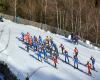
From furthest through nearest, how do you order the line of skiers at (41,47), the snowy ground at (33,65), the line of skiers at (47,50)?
the line of skiers at (41,47) → the line of skiers at (47,50) → the snowy ground at (33,65)

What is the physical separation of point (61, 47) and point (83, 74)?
8671mm

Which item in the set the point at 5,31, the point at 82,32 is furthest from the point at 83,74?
the point at 82,32

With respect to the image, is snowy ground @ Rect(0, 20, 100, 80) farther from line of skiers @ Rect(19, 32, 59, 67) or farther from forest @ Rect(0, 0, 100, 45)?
forest @ Rect(0, 0, 100, 45)

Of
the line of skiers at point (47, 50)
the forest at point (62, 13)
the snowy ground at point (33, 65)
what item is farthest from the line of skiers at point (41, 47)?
the forest at point (62, 13)

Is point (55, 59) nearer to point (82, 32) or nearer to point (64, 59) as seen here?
point (64, 59)

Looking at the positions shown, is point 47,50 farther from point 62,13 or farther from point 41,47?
point 62,13

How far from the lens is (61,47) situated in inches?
1933

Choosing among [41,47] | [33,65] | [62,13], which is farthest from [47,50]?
[62,13]

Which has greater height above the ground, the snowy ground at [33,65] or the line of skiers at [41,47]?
the line of skiers at [41,47]

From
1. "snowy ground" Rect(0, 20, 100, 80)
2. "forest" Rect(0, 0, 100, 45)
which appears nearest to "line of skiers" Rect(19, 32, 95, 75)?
"snowy ground" Rect(0, 20, 100, 80)

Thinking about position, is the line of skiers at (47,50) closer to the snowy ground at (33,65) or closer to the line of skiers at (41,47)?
the line of skiers at (41,47)

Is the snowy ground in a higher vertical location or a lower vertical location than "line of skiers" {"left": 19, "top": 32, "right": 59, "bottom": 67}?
lower

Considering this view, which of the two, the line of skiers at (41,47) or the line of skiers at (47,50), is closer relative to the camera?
the line of skiers at (47,50)

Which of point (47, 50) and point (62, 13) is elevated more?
point (47, 50)
